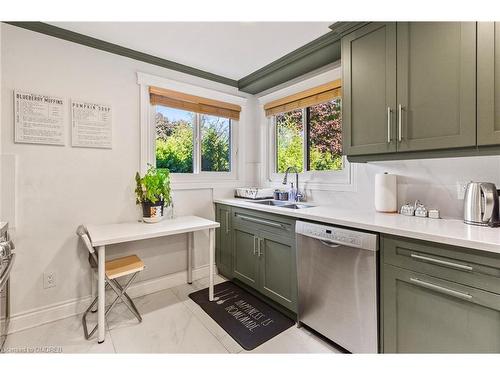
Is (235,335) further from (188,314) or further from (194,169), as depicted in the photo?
(194,169)

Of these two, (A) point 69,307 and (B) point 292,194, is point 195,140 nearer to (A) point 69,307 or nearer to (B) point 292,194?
(B) point 292,194

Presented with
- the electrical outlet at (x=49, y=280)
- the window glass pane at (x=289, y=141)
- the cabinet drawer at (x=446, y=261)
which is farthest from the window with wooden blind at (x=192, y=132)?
the cabinet drawer at (x=446, y=261)

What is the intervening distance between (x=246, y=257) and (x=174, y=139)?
153 cm

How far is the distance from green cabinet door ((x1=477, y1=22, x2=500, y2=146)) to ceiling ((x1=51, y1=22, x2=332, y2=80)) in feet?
3.47

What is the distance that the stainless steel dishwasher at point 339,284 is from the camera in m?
1.47

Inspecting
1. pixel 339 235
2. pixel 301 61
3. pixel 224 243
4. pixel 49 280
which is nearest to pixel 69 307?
pixel 49 280

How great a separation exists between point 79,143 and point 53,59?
70 cm

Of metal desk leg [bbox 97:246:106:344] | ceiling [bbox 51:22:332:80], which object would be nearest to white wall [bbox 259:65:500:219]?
ceiling [bbox 51:22:332:80]

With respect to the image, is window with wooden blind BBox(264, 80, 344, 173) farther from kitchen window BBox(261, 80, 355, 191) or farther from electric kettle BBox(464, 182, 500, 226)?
electric kettle BBox(464, 182, 500, 226)

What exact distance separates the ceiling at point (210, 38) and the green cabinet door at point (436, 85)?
76 centimetres

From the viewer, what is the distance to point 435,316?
1.24 m

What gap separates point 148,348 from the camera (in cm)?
171

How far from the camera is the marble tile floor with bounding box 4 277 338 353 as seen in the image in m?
1.70
